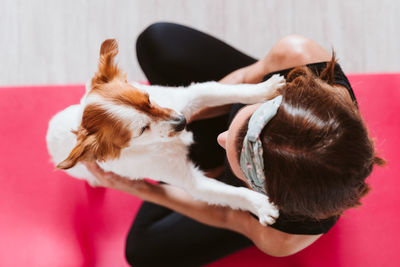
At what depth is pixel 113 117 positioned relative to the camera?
1.17 m

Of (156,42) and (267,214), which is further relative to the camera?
(156,42)

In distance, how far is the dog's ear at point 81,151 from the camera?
1.07 m

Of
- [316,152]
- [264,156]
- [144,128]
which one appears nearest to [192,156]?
[144,128]

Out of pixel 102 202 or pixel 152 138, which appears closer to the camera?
pixel 152 138

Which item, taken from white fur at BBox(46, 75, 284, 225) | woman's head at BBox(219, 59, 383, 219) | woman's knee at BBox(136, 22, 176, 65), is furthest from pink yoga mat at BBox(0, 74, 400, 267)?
woman's head at BBox(219, 59, 383, 219)

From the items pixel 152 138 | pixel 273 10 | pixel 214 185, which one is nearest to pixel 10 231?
pixel 152 138

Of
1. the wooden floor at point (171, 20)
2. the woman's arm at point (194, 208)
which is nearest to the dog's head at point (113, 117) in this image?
the woman's arm at point (194, 208)

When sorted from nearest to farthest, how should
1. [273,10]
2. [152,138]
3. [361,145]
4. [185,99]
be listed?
[361,145], [152,138], [185,99], [273,10]

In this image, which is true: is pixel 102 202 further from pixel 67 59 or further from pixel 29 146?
pixel 67 59

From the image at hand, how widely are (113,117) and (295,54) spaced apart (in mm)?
699

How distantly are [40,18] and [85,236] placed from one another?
1624 mm

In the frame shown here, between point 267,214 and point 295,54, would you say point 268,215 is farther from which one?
point 295,54

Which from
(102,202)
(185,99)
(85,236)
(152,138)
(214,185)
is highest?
(185,99)

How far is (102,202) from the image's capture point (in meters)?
1.68
